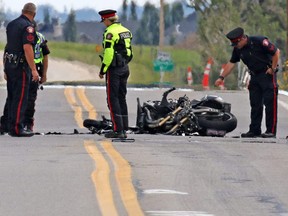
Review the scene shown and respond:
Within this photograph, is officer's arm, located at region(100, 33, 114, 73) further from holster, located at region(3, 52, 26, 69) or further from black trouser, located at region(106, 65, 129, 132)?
holster, located at region(3, 52, 26, 69)

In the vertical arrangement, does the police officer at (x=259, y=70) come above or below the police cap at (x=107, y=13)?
below

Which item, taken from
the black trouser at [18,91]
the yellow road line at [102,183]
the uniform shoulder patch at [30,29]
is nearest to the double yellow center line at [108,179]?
the yellow road line at [102,183]

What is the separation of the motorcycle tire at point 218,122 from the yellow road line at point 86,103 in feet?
19.6

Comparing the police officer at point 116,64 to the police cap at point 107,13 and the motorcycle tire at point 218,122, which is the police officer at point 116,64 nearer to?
the police cap at point 107,13

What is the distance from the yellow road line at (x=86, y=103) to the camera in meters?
26.7

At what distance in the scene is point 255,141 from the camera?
19.0m

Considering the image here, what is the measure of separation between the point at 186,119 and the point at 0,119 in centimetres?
269

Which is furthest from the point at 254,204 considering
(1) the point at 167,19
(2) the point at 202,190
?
(1) the point at 167,19

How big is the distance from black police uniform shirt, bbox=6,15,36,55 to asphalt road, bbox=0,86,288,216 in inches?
49.0

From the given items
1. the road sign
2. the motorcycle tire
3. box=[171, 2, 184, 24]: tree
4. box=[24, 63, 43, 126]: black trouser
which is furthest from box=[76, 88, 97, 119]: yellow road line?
box=[171, 2, 184, 24]: tree

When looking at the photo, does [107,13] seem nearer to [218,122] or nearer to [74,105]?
[218,122]

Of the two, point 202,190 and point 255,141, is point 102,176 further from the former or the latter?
point 255,141

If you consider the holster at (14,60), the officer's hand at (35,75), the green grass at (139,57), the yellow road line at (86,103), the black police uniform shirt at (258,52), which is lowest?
the green grass at (139,57)

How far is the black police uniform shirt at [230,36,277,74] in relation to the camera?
66.0 ft
